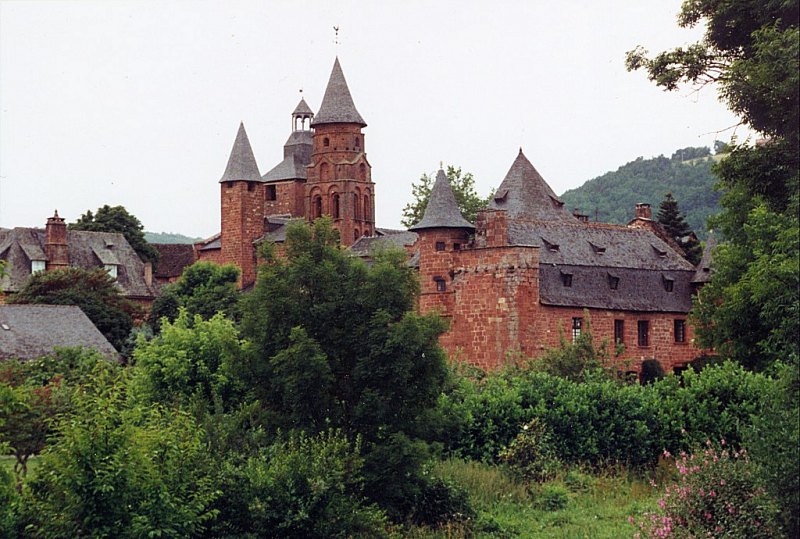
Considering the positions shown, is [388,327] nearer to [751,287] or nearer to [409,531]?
[409,531]

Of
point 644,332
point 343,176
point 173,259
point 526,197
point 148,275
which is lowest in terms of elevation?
point 644,332

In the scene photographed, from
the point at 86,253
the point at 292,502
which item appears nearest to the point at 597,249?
the point at 292,502

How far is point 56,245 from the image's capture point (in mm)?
89188

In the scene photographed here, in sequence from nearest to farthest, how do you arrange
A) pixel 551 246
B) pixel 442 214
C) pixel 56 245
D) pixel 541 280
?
pixel 541 280 < pixel 551 246 < pixel 442 214 < pixel 56 245

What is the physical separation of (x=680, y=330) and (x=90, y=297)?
101ft

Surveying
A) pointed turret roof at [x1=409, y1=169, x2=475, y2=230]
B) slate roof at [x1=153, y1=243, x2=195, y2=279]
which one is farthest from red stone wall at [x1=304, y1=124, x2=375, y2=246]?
pointed turret roof at [x1=409, y1=169, x2=475, y2=230]

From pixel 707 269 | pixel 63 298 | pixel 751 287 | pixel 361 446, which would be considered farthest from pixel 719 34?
pixel 63 298

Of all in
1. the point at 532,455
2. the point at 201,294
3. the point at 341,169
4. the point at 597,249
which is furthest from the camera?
the point at 341,169

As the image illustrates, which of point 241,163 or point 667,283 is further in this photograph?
point 241,163

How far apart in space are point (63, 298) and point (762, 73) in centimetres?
5826

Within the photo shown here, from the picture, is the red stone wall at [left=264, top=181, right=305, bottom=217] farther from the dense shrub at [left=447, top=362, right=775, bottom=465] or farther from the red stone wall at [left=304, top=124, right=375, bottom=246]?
the dense shrub at [left=447, top=362, right=775, bottom=465]

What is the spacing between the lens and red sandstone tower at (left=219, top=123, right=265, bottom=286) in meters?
92.9

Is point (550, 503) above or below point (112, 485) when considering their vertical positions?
below

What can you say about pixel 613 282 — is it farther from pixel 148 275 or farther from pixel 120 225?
pixel 120 225
